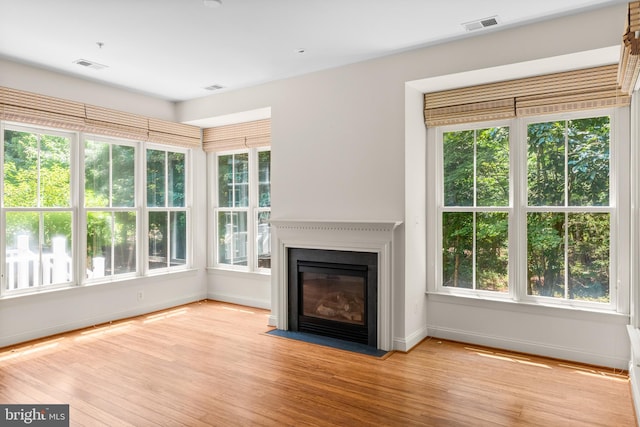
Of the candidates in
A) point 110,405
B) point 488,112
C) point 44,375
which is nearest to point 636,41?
point 488,112

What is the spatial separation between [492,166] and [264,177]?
2941mm

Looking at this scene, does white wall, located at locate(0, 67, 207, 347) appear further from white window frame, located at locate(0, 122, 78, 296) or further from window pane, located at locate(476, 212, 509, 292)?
window pane, located at locate(476, 212, 509, 292)

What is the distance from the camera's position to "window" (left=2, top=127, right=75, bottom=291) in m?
4.20

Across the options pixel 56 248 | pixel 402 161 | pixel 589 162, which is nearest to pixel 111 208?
pixel 56 248

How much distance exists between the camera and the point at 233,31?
344 centimetres

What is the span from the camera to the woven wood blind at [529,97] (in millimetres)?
3514

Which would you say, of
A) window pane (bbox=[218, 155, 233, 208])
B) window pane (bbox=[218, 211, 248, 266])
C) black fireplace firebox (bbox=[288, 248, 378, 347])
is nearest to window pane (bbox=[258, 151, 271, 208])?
→ window pane (bbox=[218, 211, 248, 266])

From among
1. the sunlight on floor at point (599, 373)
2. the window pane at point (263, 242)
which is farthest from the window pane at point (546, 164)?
the window pane at point (263, 242)

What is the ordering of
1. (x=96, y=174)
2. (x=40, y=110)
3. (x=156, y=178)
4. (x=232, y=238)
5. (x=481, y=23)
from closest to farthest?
(x=481, y=23) < (x=40, y=110) < (x=96, y=174) < (x=156, y=178) < (x=232, y=238)

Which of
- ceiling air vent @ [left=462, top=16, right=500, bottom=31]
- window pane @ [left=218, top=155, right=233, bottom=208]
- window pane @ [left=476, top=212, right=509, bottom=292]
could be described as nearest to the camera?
ceiling air vent @ [left=462, top=16, right=500, bottom=31]

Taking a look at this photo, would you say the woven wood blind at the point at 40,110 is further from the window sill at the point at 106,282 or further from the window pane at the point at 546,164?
the window pane at the point at 546,164

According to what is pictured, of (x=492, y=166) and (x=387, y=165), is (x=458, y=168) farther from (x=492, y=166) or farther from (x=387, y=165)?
(x=387, y=165)

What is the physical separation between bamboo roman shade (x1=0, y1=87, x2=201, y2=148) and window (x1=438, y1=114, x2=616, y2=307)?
3.53 m

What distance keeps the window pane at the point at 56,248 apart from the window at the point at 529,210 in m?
4.13
